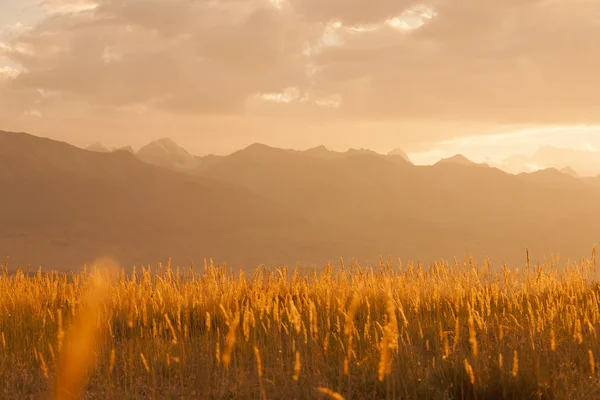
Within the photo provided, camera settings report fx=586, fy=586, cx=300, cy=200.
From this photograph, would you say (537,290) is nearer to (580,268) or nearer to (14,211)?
(580,268)

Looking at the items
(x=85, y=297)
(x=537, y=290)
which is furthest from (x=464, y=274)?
(x=85, y=297)

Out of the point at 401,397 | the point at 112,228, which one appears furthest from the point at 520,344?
the point at 112,228

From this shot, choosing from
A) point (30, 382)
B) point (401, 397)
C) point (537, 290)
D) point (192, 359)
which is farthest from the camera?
point (537, 290)

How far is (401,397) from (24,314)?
4.94m

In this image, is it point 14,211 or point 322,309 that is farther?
point 14,211

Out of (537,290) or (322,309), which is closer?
(322,309)

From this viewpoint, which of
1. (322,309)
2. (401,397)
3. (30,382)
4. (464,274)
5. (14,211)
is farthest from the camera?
(14,211)

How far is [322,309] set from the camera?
22.4ft

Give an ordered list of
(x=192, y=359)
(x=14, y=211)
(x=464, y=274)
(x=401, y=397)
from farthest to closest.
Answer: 1. (x=14, y=211)
2. (x=464, y=274)
3. (x=192, y=359)
4. (x=401, y=397)

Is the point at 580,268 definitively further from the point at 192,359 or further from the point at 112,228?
the point at 112,228

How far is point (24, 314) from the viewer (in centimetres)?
696

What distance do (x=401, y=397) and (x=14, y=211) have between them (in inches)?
7978

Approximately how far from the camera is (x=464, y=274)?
816 cm

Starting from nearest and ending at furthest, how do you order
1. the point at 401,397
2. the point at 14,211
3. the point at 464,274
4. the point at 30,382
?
1. the point at 401,397
2. the point at 30,382
3. the point at 464,274
4. the point at 14,211
